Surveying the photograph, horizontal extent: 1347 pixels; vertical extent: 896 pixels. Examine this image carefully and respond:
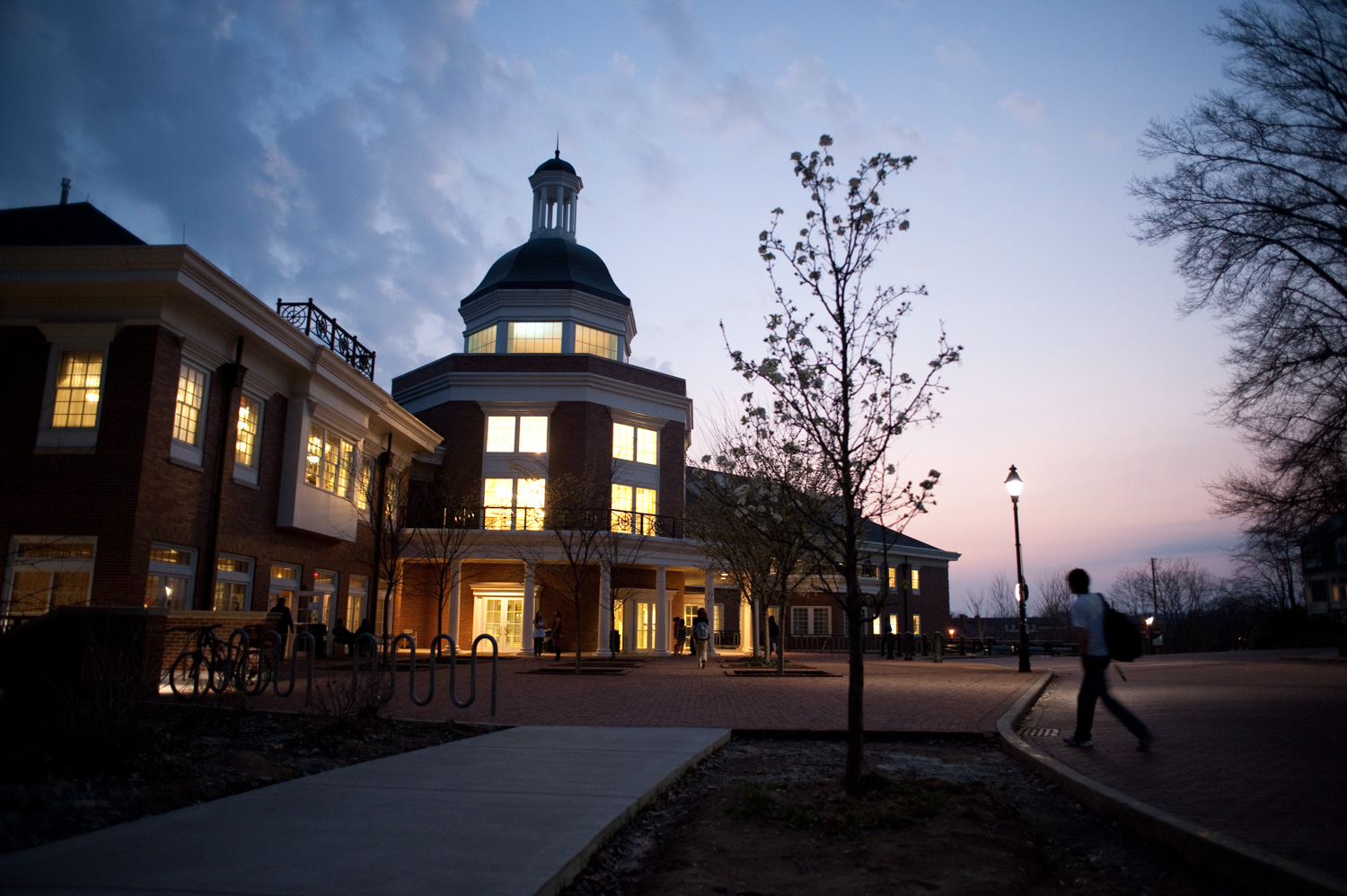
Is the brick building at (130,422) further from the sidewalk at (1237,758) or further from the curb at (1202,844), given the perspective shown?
the sidewalk at (1237,758)

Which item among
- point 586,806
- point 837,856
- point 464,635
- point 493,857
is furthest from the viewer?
point 464,635

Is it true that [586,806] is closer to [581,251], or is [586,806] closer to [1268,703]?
[1268,703]

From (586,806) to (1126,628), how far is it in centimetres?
600

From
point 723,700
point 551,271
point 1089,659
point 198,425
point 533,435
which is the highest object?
point 551,271

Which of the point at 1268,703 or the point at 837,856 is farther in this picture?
the point at 1268,703

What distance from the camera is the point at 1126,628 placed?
888cm

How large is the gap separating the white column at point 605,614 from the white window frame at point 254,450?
40.4ft

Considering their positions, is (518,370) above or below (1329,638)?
above

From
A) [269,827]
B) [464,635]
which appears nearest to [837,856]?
[269,827]

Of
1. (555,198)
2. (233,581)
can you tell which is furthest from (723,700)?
(555,198)

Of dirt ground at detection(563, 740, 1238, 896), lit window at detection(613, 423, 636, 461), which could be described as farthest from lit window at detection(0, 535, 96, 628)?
lit window at detection(613, 423, 636, 461)

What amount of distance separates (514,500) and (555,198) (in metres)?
16.2

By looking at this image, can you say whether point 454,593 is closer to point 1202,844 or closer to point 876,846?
point 876,846

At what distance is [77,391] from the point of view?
17.2 metres
